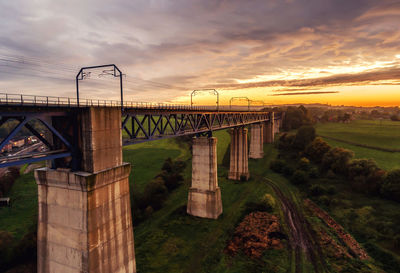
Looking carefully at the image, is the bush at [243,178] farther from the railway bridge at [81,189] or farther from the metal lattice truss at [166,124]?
the railway bridge at [81,189]

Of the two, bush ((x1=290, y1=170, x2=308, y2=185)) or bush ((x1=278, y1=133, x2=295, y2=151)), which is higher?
bush ((x1=278, y1=133, x2=295, y2=151))

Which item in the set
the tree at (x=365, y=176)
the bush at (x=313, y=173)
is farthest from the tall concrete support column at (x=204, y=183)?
the tree at (x=365, y=176)

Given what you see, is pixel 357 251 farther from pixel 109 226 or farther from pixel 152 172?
pixel 152 172

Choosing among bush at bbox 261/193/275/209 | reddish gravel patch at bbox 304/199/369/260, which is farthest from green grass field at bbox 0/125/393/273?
reddish gravel patch at bbox 304/199/369/260

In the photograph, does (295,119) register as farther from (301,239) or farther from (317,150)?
(301,239)

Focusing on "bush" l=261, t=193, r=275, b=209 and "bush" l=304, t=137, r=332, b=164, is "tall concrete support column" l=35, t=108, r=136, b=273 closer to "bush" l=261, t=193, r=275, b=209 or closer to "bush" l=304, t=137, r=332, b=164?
"bush" l=261, t=193, r=275, b=209

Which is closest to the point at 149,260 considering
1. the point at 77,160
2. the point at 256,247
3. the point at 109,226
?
the point at 109,226

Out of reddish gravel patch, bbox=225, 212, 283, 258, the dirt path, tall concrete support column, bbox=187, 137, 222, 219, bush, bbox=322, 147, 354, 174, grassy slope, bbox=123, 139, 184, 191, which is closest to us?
the dirt path
